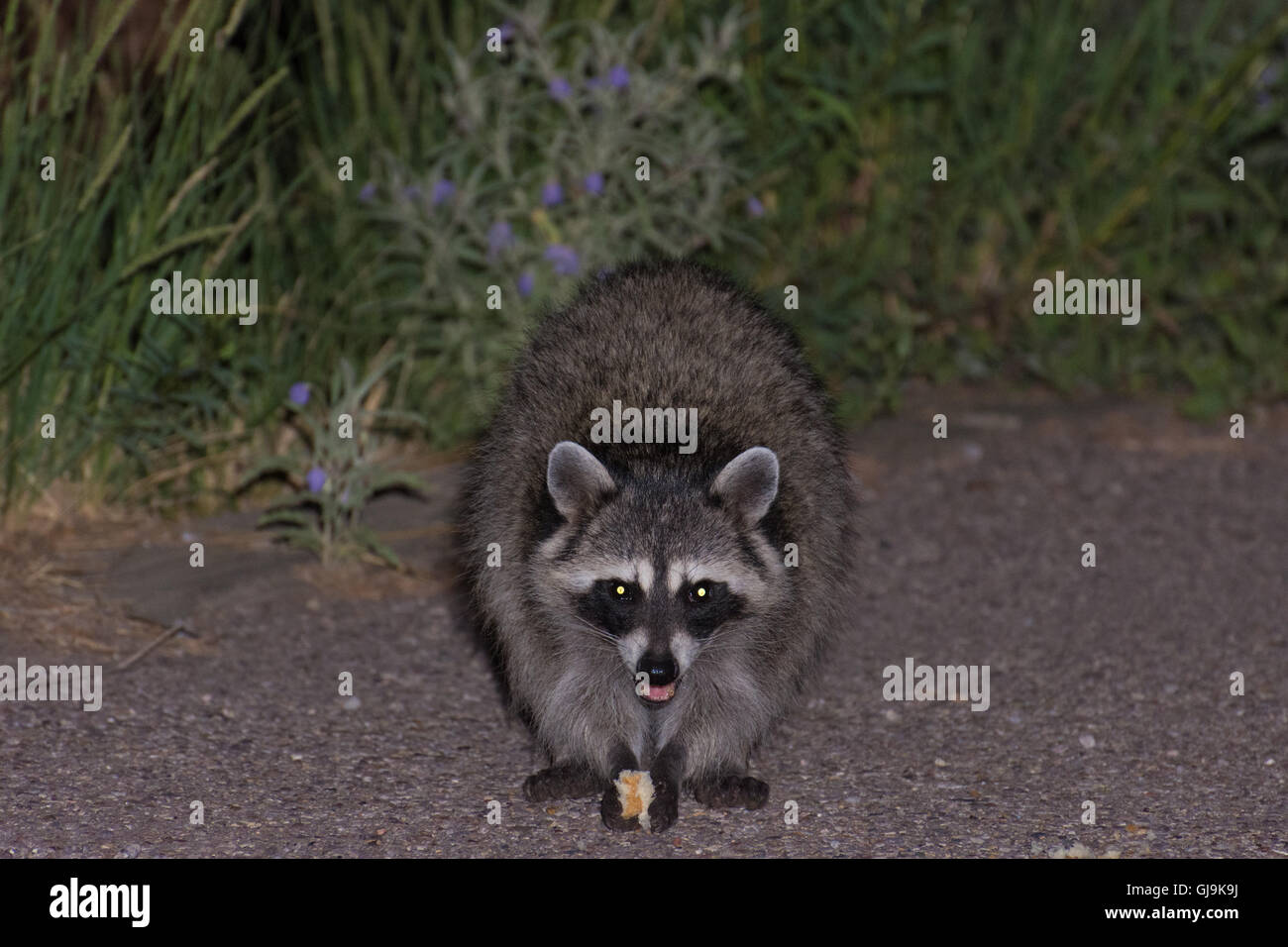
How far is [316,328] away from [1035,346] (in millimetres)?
4010

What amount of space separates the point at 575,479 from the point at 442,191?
118 inches

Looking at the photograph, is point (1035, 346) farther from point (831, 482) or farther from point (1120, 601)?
point (831, 482)

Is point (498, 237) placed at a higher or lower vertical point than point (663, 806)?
higher

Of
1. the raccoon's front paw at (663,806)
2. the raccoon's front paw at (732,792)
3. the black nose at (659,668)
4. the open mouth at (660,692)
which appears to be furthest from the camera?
the raccoon's front paw at (732,792)

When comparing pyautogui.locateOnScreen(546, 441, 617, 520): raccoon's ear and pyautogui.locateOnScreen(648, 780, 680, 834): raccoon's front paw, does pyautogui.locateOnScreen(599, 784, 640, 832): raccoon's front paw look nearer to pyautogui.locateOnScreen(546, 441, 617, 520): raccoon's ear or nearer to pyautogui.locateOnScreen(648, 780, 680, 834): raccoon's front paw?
pyautogui.locateOnScreen(648, 780, 680, 834): raccoon's front paw

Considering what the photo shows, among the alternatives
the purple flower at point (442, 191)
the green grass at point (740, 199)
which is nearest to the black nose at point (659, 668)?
the green grass at point (740, 199)

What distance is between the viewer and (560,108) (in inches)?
327

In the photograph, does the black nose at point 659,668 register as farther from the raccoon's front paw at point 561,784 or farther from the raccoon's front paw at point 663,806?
the raccoon's front paw at point 561,784

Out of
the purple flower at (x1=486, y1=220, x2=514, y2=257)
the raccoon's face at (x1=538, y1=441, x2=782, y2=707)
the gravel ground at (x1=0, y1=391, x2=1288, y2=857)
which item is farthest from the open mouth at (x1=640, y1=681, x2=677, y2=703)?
the purple flower at (x1=486, y1=220, x2=514, y2=257)

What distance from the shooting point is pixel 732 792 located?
16.7 feet

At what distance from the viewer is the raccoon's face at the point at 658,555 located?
16.0 feet

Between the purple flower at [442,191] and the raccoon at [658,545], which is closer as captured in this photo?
the raccoon at [658,545]

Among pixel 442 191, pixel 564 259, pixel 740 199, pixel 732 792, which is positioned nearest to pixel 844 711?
pixel 732 792

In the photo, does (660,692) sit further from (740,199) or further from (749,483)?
(740,199)
